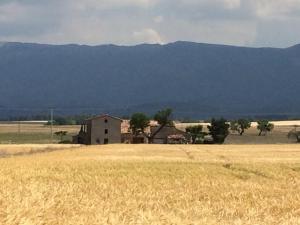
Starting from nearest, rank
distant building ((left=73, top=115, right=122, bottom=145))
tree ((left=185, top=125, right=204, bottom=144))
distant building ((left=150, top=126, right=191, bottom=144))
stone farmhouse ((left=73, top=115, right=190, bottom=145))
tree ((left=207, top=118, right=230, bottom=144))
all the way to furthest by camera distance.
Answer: distant building ((left=150, top=126, right=191, bottom=144)) → tree ((left=207, top=118, right=230, bottom=144)) → stone farmhouse ((left=73, top=115, right=190, bottom=145)) → distant building ((left=73, top=115, right=122, bottom=145)) → tree ((left=185, top=125, right=204, bottom=144))

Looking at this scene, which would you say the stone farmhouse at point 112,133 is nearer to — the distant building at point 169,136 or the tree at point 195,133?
the distant building at point 169,136

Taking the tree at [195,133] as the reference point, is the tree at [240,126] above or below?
above

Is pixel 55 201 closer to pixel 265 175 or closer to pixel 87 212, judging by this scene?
pixel 87 212

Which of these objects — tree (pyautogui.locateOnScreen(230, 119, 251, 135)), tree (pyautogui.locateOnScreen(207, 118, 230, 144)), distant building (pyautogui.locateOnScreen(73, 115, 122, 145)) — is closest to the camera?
tree (pyautogui.locateOnScreen(207, 118, 230, 144))

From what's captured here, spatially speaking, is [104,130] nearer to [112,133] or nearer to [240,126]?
[112,133]

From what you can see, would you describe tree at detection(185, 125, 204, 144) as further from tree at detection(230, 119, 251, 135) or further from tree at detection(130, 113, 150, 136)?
tree at detection(230, 119, 251, 135)

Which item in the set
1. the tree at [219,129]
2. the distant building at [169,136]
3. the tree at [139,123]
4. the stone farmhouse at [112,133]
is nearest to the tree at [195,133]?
the distant building at [169,136]

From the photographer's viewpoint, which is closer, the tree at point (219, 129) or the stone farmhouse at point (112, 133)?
the tree at point (219, 129)

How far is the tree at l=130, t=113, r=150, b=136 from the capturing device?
152m

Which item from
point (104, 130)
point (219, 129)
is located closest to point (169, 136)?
point (219, 129)

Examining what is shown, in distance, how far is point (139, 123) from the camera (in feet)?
500

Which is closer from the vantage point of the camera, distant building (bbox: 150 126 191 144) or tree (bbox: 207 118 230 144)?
distant building (bbox: 150 126 191 144)

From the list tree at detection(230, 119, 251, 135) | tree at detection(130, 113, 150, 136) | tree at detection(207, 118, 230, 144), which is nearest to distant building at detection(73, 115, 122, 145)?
tree at detection(130, 113, 150, 136)

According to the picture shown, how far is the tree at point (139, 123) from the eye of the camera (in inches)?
5969
